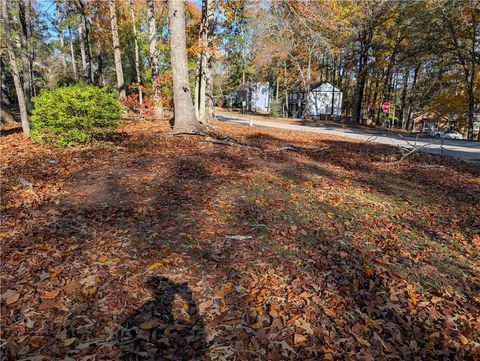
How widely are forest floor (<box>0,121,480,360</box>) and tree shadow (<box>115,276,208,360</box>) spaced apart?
0.01 meters

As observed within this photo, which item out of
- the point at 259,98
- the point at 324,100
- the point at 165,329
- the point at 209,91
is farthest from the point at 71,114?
the point at 259,98

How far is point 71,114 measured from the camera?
740 centimetres

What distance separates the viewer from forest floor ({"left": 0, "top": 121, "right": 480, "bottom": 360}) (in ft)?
8.70

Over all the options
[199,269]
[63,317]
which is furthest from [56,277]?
[199,269]

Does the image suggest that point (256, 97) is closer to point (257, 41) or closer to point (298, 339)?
point (257, 41)

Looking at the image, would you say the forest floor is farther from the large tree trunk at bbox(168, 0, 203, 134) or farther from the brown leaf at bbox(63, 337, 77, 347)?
the large tree trunk at bbox(168, 0, 203, 134)

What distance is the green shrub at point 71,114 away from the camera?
23.7ft

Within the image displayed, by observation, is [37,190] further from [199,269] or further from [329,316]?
[329,316]

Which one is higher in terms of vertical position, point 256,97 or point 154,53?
point 256,97

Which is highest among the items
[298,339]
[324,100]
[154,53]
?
[154,53]

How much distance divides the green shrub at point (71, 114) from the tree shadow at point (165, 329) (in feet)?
18.7

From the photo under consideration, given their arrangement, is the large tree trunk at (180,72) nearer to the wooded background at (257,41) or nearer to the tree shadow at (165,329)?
the wooded background at (257,41)

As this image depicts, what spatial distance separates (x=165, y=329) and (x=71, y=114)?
6.47 m

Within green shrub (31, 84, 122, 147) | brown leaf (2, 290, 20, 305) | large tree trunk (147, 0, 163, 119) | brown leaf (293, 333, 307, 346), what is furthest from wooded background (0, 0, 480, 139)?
brown leaf (293, 333, 307, 346)
